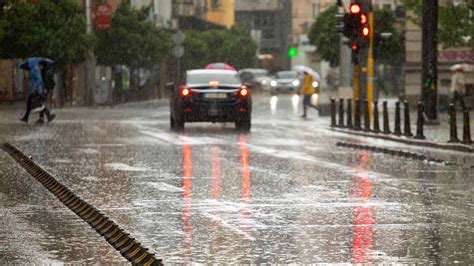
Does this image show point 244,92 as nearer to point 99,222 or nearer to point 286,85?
point 99,222

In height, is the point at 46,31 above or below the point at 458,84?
above

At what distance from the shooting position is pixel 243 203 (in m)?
14.2

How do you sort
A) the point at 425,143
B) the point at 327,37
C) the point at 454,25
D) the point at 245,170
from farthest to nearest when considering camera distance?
the point at 327,37 → the point at 454,25 → the point at 425,143 → the point at 245,170

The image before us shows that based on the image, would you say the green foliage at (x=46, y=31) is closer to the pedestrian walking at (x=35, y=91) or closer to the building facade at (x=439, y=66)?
the building facade at (x=439, y=66)

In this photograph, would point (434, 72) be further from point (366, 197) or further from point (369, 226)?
point (369, 226)

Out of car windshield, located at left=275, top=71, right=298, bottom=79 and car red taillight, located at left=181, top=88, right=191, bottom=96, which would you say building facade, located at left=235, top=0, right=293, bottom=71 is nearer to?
car windshield, located at left=275, top=71, right=298, bottom=79

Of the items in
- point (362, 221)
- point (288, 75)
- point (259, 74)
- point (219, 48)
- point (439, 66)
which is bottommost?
point (259, 74)

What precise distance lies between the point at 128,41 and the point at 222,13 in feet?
228

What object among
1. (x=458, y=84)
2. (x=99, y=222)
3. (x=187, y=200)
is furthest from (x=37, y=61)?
(x=99, y=222)

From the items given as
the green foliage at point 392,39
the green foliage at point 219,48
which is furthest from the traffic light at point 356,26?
the green foliage at point 219,48

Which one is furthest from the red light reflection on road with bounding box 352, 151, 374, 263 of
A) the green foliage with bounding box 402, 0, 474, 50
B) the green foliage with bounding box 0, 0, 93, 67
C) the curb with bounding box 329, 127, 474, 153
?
the green foliage with bounding box 0, 0, 93, 67

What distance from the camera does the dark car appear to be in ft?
110

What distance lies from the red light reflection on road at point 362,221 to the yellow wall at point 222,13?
114001 mm

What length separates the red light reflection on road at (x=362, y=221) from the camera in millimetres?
10227
